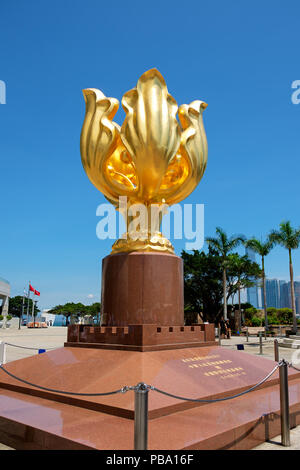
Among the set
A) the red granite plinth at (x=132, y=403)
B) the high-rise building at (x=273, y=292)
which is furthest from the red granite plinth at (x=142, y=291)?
the high-rise building at (x=273, y=292)

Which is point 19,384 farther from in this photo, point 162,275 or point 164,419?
point 162,275

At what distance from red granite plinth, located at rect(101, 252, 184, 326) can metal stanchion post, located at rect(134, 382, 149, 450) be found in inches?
167

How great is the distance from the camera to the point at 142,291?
7.25m

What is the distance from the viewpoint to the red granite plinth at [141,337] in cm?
596

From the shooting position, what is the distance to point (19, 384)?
18.4ft

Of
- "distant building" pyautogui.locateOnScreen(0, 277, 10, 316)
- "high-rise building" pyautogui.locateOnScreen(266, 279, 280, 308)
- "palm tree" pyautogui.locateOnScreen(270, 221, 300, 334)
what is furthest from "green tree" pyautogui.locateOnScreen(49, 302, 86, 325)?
"high-rise building" pyautogui.locateOnScreen(266, 279, 280, 308)

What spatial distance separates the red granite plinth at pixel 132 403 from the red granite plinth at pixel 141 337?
169 millimetres

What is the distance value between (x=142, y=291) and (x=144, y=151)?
2.87m

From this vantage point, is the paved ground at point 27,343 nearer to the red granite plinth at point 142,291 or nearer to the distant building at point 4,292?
the red granite plinth at point 142,291

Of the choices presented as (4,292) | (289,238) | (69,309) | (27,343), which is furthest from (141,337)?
(69,309)

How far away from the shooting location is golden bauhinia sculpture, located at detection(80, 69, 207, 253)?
7.74m

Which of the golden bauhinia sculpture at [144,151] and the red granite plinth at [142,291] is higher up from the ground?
the golden bauhinia sculpture at [144,151]
